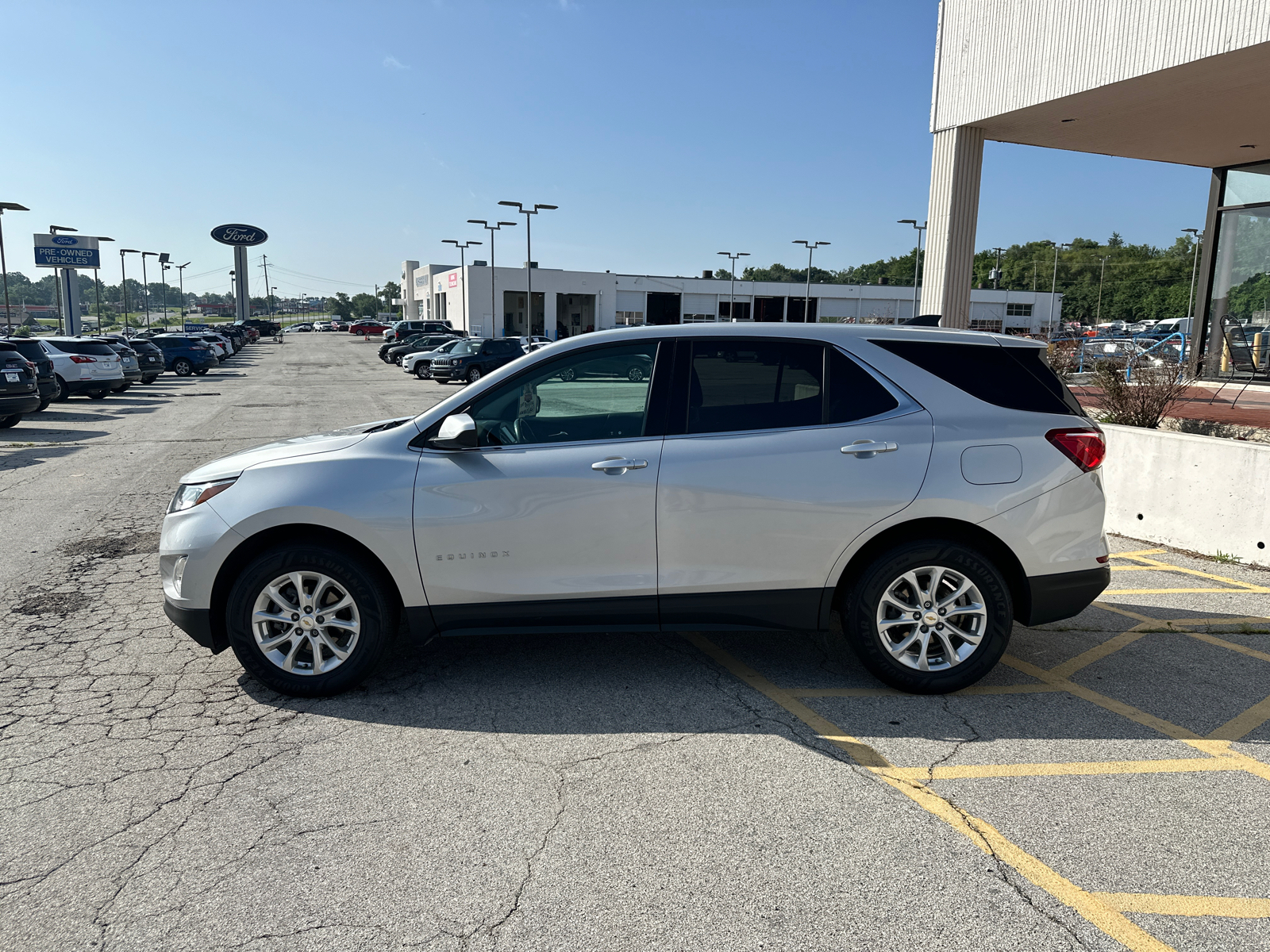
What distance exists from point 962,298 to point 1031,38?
151 inches

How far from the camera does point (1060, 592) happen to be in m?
4.41

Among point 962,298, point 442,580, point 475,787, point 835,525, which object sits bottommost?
point 475,787

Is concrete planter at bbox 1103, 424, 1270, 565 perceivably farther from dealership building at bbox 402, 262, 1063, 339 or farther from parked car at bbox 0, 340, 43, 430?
dealership building at bbox 402, 262, 1063, 339

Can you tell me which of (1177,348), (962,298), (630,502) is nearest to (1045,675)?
(630,502)

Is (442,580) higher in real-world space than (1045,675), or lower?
higher

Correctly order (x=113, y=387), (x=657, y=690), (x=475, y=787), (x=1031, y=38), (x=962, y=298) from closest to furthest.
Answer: (x=475, y=787), (x=657, y=690), (x=1031, y=38), (x=962, y=298), (x=113, y=387)

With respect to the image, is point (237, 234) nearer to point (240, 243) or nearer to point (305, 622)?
point (240, 243)

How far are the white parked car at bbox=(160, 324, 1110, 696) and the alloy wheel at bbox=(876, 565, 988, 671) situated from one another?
11 mm

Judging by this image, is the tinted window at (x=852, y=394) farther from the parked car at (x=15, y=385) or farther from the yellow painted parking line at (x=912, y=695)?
the parked car at (x=15, y=385)

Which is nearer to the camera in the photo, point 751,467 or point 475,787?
point 475,787

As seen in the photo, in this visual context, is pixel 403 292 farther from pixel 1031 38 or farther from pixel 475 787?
pixel 475 787

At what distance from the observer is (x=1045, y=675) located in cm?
488

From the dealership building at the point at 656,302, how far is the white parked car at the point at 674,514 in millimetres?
69052

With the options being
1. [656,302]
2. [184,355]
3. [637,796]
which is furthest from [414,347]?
[637,796]
